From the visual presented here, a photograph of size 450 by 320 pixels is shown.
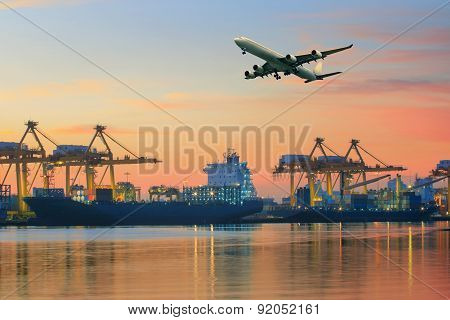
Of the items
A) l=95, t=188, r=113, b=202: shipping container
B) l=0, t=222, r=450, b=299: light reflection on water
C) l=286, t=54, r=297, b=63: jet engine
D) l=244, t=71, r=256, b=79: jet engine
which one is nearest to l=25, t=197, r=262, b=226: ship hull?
l=95, t=188, r=113, b=202: shipping container

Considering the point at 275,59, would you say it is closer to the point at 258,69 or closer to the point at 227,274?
the point at 258,69

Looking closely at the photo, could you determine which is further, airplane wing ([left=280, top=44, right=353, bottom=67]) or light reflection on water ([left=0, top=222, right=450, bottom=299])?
airplane wing ([left=280, top=44, right=353, bottom=67])

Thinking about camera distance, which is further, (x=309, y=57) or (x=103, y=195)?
(x=103, y=195)

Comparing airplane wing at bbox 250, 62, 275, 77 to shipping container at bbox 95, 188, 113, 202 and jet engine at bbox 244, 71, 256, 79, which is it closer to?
jet engine at bbox 244, 71, 256, 79

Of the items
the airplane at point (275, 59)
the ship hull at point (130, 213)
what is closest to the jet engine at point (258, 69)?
the airplane at point (275, 59)

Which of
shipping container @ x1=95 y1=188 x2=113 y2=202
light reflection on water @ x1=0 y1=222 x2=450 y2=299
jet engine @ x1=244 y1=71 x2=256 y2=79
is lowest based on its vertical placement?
light reflection on water @ x1=0 y1=222 x2=450 y2=299

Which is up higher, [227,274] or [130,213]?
[130,213]

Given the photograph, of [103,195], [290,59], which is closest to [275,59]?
[290,59]

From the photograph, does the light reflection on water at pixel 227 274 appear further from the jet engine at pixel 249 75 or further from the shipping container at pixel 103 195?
the shipping container at pixel 103 195
